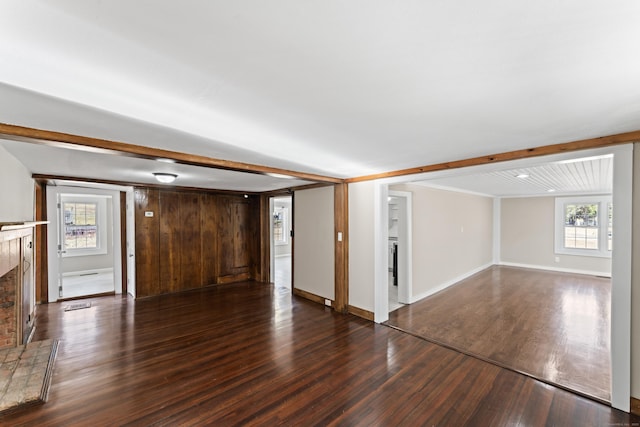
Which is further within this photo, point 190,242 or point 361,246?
point 190,242

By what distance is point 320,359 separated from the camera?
9.53 ft

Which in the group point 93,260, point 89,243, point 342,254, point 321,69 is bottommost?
point 93,260

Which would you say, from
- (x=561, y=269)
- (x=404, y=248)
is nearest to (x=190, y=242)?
(x=404, y=248)

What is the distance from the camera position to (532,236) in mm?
7957

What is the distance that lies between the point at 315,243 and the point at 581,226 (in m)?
7.53

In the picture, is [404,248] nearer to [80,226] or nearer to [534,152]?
[534,152]

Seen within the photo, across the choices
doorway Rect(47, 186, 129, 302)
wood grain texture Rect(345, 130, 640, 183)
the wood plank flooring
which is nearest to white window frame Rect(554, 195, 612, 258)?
the wood plank flooring

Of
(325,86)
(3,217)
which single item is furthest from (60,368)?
(325,86)

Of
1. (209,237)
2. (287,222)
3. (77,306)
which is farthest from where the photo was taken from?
(287,222)

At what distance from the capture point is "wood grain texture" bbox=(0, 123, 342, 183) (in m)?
1.93

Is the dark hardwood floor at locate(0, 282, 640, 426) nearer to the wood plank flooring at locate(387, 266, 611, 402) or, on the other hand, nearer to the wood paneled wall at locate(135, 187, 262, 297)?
the wood plank flooring at locate(387, 266, 611, 402)

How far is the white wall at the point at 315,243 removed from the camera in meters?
4.66

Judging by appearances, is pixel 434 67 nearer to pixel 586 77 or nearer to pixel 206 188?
pixel 586 77

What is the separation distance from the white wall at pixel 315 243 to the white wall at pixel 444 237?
125 cm
